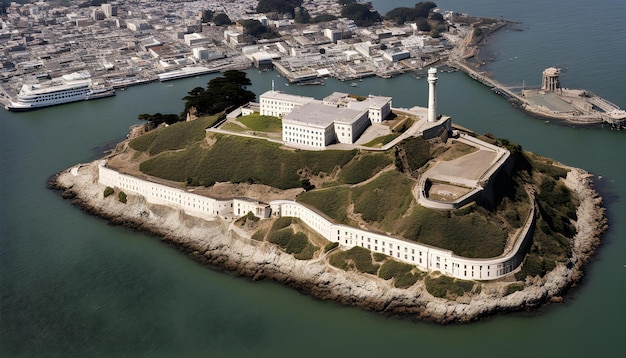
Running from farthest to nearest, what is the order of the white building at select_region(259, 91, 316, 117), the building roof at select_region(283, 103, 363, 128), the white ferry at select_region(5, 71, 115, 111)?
the white ferry at select_region(5, 71, 115, 111), the white building at select_region(259, 91, 316, 117), the building roof at select_region(283, 103, 363, 128)

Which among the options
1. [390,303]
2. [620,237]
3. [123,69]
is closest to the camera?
[390,303]

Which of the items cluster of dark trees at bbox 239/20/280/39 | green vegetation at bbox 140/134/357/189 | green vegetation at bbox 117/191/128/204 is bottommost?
green vegetation at bbox 117/191/128/204

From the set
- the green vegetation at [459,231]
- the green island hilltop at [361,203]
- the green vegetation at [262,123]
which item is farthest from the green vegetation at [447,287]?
the green vegetation at [262,123]

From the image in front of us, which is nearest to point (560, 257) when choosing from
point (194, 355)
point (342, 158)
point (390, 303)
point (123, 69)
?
point (390, 303)

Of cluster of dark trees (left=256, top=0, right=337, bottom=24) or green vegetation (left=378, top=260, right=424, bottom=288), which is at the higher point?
cluster of dark trees (left=256, top=0, right=337, bottom=24)

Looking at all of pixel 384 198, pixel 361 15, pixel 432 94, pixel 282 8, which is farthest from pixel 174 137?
pixel 282 8

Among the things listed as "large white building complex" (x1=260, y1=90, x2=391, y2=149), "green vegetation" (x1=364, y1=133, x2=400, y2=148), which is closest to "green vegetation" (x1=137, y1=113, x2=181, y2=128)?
"large white building complex" (x1=260, y1=90, x2=391, y2=149)

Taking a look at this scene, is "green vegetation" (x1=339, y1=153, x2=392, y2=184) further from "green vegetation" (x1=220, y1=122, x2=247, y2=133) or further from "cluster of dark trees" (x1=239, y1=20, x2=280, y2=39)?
"cluster of dark trees" (x1=239, y1=20, x2=280, y2=39)

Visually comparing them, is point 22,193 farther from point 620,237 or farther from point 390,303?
point 620,237
